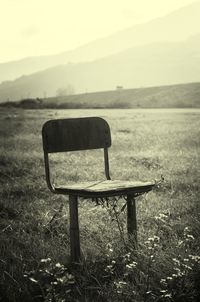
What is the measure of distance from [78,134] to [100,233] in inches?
39.2

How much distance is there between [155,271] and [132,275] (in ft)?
0.67

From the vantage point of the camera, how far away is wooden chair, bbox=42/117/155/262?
12.7ft

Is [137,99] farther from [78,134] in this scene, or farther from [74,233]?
[74,233]

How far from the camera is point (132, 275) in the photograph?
353cm

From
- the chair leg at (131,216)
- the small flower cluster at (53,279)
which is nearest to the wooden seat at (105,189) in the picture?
the chair leg at (131,216)

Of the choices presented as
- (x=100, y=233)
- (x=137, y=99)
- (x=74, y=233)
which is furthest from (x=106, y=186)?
(x=137, y=99)

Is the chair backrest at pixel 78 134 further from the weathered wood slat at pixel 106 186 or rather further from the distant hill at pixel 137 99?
the distant hill at pixel 137 99

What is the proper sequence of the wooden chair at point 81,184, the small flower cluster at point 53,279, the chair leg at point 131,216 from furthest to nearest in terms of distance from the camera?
the chair leg at point 131,216, the wooden chair at point 81,184, the small flower cluster at point 53,279

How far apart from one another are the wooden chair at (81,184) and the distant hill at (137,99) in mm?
46916

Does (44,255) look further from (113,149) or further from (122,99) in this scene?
(122,99)

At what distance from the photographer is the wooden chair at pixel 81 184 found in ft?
12.7

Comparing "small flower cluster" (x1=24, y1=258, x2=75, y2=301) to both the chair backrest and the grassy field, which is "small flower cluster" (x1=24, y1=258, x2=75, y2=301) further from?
the chair backrest

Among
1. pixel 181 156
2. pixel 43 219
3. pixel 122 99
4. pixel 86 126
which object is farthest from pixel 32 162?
pixel 122 99

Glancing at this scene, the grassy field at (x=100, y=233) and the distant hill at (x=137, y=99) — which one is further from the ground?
the distant hill at (x=137, y=99)
